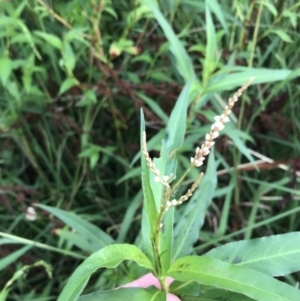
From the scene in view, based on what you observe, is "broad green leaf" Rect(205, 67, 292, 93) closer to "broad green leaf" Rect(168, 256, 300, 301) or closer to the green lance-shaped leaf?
the green lance-shaped leaf

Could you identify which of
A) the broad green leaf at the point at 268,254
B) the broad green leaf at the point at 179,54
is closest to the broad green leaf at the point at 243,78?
the broad green leaf at the point at 179,54

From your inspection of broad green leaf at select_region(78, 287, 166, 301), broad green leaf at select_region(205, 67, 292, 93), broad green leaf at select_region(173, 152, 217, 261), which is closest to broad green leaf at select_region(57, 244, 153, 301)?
broad green leaf at select_region(78, 287, 166, 301)

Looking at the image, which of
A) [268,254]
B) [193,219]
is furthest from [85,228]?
[268,254]

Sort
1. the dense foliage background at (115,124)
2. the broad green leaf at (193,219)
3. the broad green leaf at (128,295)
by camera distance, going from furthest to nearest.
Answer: the dense foliage background at (115,124)
the broad green leaf at (193,219)
the broad green leaf at (128,295)

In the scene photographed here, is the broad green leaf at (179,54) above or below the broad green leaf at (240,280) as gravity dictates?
above

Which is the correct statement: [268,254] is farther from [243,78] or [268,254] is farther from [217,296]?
[243,78]

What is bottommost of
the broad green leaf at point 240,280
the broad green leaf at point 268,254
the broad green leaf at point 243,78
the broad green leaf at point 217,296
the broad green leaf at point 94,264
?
the broad green leaf at point 217,296

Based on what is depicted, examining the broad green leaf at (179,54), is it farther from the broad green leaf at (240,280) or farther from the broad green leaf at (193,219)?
the broad green leaf at (240,280)
